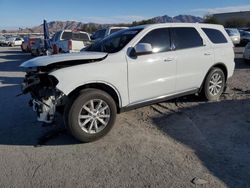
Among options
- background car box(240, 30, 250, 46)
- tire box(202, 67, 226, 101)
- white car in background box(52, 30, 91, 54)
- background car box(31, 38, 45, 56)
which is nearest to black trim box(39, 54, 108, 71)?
tire box(202, 67, 226, 101)

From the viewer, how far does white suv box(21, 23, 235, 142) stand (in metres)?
5.18

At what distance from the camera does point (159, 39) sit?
20.7 feet

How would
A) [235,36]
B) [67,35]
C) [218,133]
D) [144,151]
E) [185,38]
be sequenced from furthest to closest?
1. [235,36]
2. [67,35]
3. [185,38]
4. [218,133]
5. [144,151]

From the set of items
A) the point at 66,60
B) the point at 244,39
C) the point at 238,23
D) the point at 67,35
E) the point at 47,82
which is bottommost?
the point at 47,82

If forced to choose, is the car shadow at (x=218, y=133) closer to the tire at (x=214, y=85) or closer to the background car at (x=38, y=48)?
the tire at (x=214, y=85)

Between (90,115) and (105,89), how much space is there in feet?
1.82

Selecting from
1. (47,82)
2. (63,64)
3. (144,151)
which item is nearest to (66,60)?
(63,64)

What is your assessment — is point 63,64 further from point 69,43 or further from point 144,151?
point 69,43

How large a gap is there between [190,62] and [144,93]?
1401mm

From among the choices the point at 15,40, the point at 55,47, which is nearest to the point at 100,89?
the point at 55,47

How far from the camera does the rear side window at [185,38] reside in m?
6.61

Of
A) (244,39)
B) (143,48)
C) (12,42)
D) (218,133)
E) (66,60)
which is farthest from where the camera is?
(12,42)

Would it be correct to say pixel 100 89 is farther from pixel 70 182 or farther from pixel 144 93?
pixel 70 182

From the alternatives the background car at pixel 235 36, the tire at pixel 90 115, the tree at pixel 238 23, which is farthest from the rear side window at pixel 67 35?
the tree at pixel 238 23
